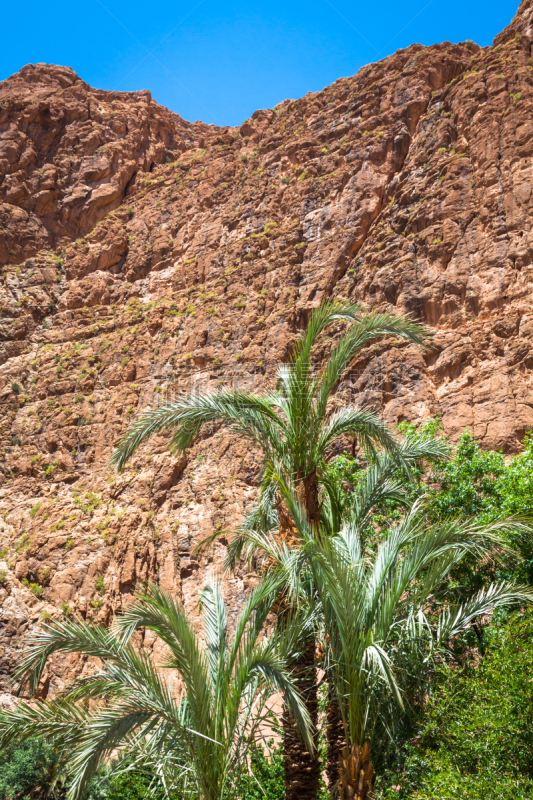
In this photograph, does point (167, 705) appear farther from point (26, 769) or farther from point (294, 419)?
point (26, 769)

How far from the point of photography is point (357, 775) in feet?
20.6

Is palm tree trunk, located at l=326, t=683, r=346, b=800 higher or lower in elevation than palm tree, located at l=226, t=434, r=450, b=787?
lower

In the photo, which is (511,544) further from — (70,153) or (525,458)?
(70,153)

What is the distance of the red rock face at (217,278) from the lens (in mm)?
18281

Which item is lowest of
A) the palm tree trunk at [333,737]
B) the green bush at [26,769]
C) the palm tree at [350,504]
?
the green bush at [26,769]

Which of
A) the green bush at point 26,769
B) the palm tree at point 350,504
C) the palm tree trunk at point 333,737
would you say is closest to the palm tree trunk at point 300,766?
the palm tree at point 350,504

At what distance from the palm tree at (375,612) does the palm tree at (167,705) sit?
53 cm

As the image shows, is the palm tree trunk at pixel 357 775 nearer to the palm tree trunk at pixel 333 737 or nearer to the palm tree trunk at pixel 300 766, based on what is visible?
the palm tree trunk at pixel 300 766

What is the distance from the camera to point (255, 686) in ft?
22.2

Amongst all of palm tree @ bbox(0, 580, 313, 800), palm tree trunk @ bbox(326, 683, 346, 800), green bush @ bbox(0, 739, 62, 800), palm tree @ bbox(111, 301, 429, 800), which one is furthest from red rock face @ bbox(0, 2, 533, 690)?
palm tree @ bbox(0, 580, 313, 800)

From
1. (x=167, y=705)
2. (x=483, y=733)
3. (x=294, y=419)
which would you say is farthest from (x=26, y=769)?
(x=483, y=733)

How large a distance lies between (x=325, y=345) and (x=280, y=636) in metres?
14.2

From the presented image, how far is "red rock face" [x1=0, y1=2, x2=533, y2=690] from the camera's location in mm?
18281

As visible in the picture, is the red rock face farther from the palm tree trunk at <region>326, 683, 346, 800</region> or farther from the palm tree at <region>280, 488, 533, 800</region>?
the palm tree at <region>280, 488, 533, 800</region>
